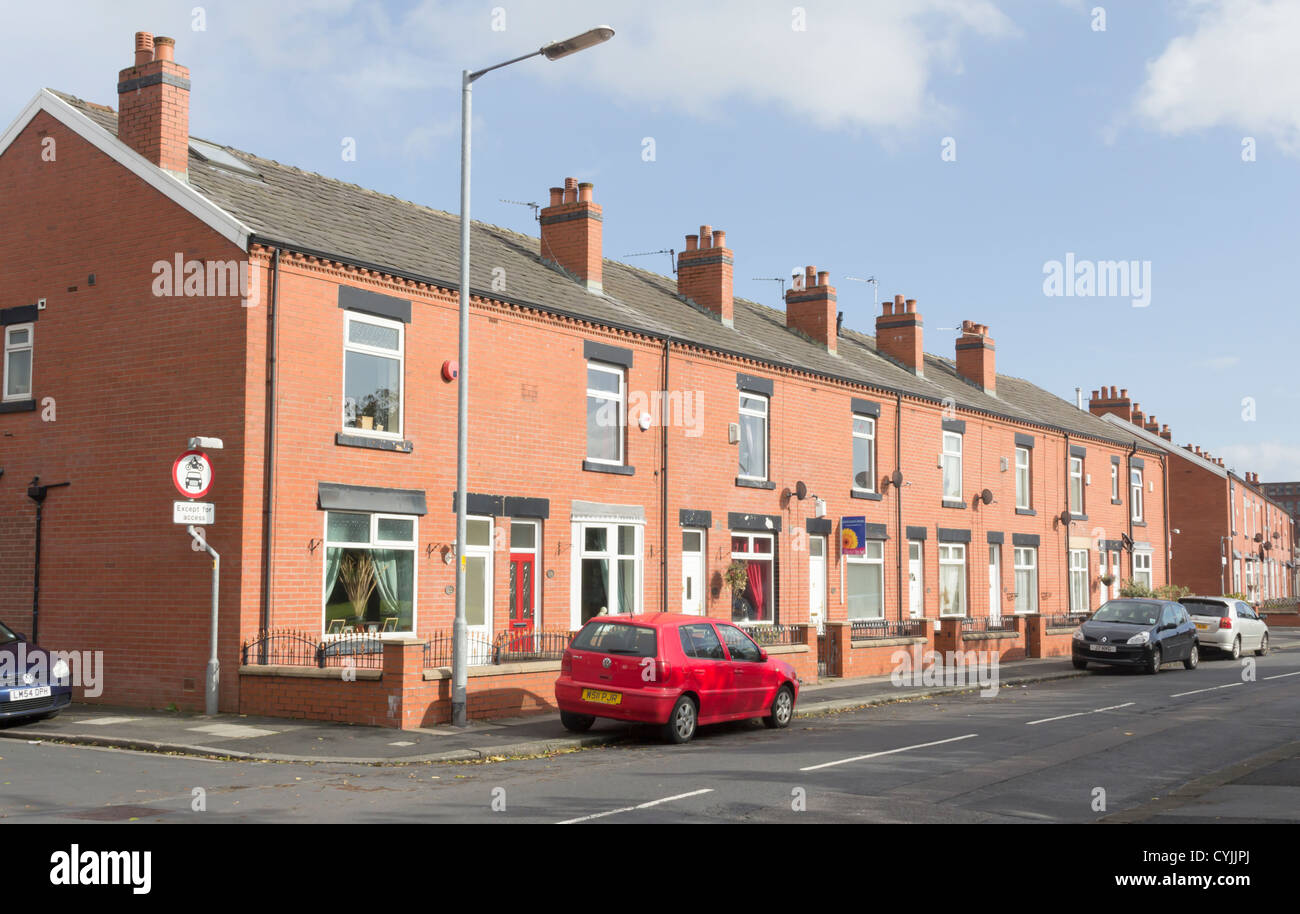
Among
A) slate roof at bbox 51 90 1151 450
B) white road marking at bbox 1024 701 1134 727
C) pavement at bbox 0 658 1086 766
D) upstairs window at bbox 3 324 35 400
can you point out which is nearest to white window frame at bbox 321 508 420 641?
pavement at bbox 0 658 1086 766

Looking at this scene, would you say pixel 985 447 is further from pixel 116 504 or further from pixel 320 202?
pixel 116 504

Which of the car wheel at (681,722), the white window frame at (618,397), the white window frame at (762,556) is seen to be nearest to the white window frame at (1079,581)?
the white window frame at (762,556)

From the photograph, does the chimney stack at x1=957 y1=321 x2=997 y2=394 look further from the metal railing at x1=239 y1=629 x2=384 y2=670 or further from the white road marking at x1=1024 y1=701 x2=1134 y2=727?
the metal railing at x1=239 y1=629 x2=384 y2=670

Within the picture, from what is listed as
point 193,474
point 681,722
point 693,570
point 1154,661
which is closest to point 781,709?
point 681,722

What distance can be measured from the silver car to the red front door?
18.8 metres

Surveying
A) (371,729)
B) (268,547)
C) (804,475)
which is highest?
(804,475)

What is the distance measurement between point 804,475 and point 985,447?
974 cm

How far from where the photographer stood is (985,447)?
34.7m

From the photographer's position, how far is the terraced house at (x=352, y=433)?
55.1ft

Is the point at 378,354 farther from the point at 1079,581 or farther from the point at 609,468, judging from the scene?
the point at 1079,581

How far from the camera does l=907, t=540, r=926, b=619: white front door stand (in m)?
30.7

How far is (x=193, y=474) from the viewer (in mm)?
15430

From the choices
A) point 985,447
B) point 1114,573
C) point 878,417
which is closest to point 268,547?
point 878,417
